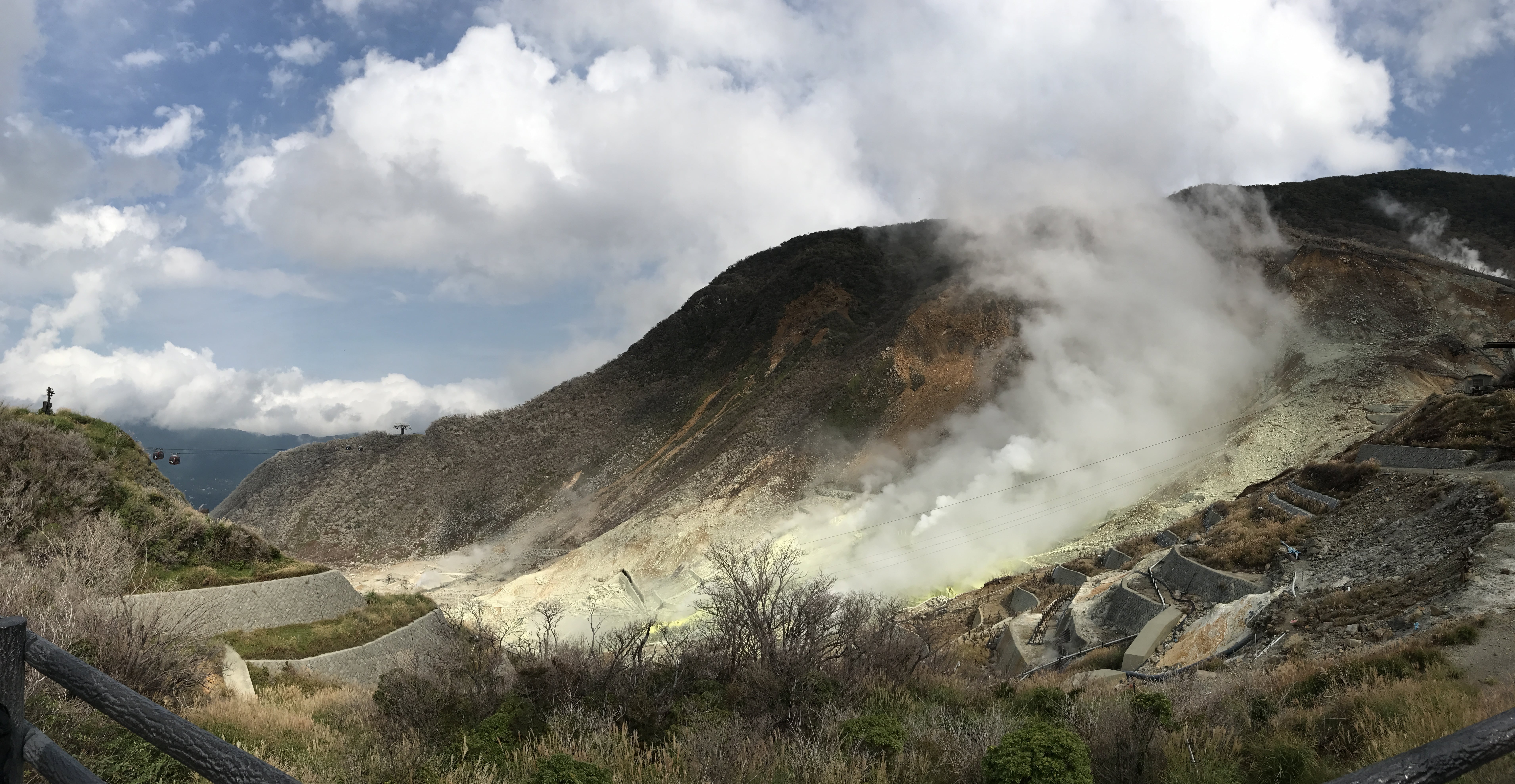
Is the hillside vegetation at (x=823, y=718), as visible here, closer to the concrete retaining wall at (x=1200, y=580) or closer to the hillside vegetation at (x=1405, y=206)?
the concrete retaining wall at (x=1200, y=580)

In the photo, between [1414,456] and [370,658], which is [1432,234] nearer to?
[1414,456]

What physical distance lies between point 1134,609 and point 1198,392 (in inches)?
1112

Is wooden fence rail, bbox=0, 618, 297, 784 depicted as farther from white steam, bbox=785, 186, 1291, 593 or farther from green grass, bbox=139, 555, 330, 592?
white steam, bbox=785, 186, 1291, 593

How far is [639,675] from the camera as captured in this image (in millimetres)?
11617

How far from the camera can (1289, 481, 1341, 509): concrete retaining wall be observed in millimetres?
22641

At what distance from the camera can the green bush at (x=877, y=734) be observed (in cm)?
734

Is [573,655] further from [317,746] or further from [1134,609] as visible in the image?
[1134,609]

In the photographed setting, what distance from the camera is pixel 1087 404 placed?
4544 cm

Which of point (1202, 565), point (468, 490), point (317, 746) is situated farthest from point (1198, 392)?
point (468, 490)

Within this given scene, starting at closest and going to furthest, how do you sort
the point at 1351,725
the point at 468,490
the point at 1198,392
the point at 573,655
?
the point at 1351,725 < the point at 573,655 < the point at 1198,392 < the point at 468,490

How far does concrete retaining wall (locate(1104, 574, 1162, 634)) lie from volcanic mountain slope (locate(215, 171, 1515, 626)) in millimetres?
11650

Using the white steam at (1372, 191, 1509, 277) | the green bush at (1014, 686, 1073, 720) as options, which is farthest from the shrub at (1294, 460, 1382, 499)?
the white steam at (1372, 191, 1509, 277)

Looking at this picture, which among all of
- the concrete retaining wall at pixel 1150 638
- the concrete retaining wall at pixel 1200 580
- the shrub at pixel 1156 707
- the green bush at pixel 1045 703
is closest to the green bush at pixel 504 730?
the green bush at pixel 1045 703

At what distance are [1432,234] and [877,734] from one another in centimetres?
9571
